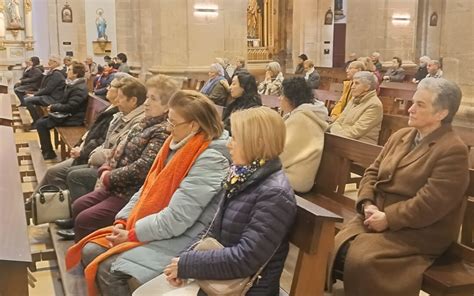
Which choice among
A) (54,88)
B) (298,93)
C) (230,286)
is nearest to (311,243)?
(230,286)

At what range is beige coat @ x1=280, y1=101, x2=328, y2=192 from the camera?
4.51 metres

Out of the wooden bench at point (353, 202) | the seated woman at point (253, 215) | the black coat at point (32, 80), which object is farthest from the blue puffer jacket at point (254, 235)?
the black coat at point (32, 80)

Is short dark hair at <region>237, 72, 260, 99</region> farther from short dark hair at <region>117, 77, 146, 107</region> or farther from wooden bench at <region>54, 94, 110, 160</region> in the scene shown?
wooden bench at <region>54, 94, 110, 160</region>

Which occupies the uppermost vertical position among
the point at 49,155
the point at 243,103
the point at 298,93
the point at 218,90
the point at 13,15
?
the point at 13,15

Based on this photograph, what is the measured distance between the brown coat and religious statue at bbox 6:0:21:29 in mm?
18066

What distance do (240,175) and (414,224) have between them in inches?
42.0

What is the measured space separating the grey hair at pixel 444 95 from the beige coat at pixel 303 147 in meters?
1.33

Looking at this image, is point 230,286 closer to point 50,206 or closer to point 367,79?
point 50,206

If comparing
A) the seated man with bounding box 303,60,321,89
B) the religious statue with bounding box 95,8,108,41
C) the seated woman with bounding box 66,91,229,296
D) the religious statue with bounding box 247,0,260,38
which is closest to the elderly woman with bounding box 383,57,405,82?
the seated man with bounding box 303,60,321,89

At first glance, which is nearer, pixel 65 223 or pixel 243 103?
pixel 65 223

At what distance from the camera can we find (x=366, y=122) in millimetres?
5961

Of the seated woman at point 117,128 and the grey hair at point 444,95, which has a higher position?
the grey hair at point 444,95

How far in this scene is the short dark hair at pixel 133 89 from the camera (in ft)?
16.4

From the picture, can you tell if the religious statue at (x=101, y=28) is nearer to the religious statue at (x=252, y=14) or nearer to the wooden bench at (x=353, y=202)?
the religious statue at (x=252, y=14)
